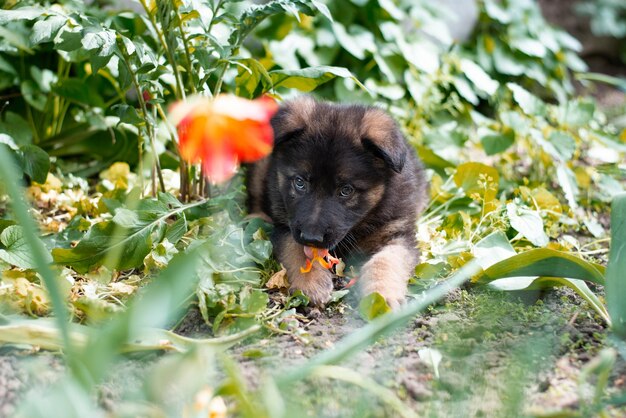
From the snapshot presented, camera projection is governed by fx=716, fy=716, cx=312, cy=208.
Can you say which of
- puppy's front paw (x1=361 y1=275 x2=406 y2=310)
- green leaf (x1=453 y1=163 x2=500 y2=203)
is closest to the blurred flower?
puppy's front paw (x1=361 y1=275 x2=406 y2=310)

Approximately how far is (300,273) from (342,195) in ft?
1.55

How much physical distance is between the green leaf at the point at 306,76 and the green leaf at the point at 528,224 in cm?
116

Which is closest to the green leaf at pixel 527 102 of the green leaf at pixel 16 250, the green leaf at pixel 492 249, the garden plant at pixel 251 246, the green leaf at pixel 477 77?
the garden plant at pixel 251 246

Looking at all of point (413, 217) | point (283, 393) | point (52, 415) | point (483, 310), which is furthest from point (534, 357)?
point (52, 415)

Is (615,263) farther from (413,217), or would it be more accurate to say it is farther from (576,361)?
(413,217)

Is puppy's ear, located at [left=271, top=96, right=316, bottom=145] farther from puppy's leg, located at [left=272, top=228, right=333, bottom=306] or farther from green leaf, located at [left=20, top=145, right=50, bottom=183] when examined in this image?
green leaf, located at [left=20, top=145, right=50, bottom=183]

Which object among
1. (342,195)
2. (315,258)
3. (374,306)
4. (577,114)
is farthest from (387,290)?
(577,114)

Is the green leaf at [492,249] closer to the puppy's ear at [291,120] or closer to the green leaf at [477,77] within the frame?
the puppy's ear at [291,120]

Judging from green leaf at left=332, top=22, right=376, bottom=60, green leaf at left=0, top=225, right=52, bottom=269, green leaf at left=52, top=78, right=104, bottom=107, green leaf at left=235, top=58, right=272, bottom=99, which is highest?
green leaf at left=235, top=58, right=272, bottom=99

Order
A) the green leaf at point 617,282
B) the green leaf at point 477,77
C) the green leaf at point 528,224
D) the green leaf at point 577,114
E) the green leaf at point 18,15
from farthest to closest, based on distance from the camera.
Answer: the green leaf at point 477,77 < the green leaf at point 577,114 < the green leaf at point 528,224 < the green leaf at point 18,15 < the green leaf at point 617,282

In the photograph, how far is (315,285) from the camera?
3.28 m

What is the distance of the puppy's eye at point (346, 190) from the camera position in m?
3.56

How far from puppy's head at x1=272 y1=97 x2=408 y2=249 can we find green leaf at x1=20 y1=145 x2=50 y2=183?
1.20 meters

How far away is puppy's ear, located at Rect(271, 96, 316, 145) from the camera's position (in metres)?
3.57
